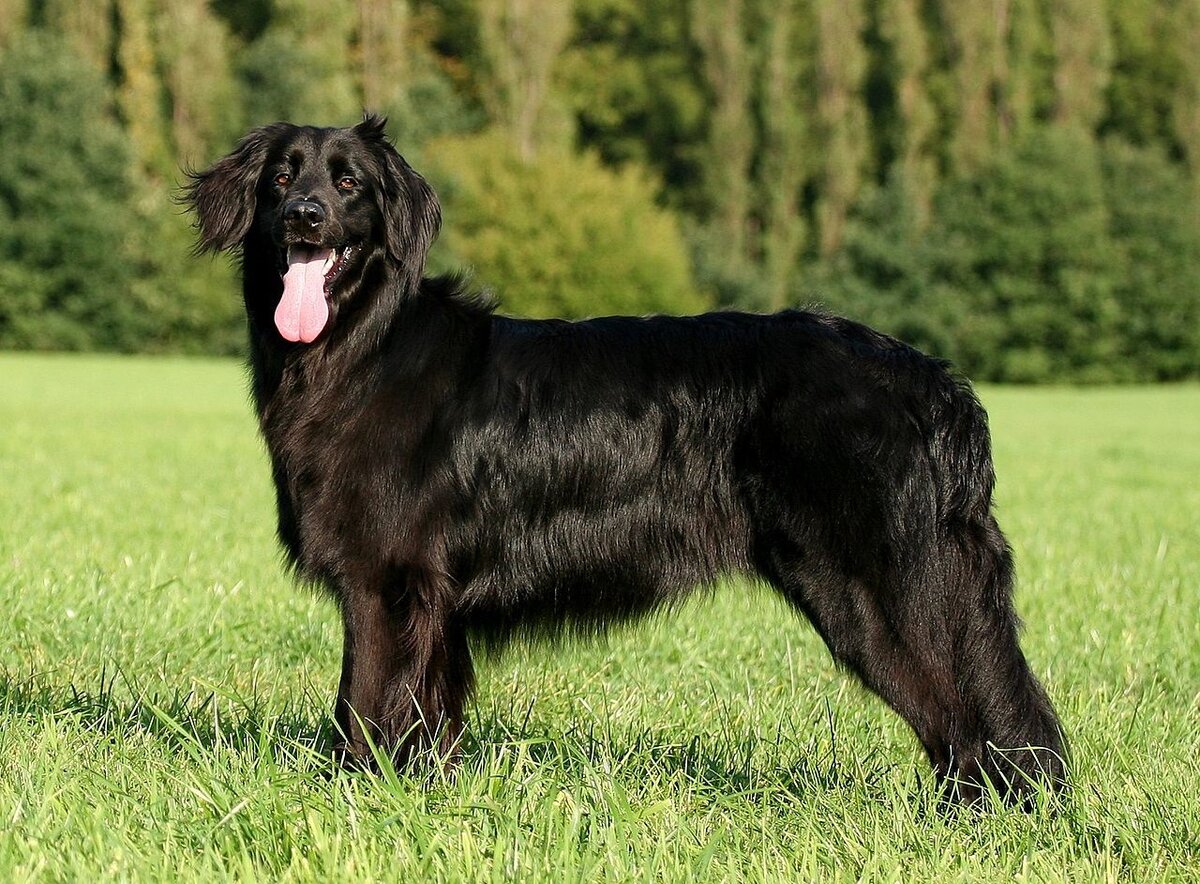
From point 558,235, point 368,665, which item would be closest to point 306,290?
point 368,665

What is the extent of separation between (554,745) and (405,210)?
65.0 inches

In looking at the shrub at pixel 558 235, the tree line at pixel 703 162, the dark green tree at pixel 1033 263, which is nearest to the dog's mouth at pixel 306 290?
the tree line at pixel 703 162

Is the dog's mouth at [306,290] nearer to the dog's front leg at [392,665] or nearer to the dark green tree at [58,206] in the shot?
the dog's front leg at [392,665]

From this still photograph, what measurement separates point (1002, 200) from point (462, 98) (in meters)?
19.3

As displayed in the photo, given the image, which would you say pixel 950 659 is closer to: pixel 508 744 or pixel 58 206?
pixel 508 744

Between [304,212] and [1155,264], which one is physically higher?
[304,212]

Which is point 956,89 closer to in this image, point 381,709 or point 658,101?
point 658,101

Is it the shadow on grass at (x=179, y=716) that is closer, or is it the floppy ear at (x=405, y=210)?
the shadow on grass at (x=179, y=716)

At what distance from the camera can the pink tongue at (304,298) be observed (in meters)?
3.77

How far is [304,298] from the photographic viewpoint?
379 cm

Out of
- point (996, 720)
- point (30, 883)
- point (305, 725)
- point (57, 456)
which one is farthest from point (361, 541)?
point (57, 456)

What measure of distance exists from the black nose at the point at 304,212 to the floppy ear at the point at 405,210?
250 mm

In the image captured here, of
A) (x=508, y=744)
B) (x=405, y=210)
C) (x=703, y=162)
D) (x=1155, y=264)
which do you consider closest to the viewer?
(x=508, y=744)

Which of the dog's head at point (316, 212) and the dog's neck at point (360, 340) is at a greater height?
the dog's head at point (316, 212)
